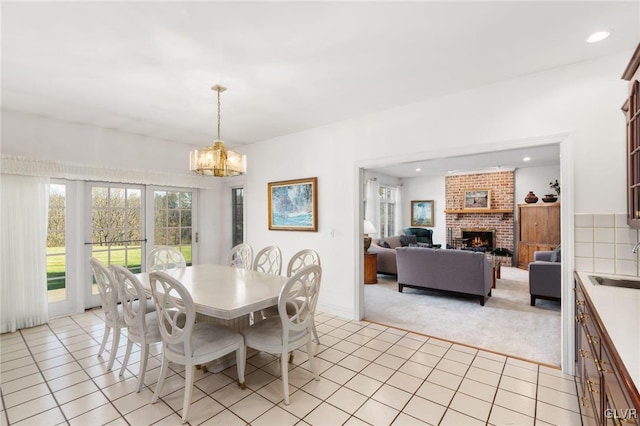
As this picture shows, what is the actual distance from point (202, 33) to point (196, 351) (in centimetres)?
217

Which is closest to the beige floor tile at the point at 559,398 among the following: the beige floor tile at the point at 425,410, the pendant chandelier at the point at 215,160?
the beige floor tile at the point at 425,410

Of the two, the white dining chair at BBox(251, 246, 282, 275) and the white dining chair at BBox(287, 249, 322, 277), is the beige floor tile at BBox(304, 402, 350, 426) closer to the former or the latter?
the white dining chair at BBox(287, 249, 322, 277)

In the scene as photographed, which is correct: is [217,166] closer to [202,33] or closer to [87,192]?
[202,33]

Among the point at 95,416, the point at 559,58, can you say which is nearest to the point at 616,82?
the point at 559,58

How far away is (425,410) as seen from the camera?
2.05m

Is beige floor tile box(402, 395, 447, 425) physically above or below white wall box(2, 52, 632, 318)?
below

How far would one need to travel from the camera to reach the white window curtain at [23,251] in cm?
340

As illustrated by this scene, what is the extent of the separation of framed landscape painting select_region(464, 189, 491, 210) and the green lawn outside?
7.81 m

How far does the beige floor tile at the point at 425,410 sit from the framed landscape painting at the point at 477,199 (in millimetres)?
7057

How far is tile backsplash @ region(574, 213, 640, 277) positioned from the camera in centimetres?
228

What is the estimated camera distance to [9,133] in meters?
3.47

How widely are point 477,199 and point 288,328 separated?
757 centimetres

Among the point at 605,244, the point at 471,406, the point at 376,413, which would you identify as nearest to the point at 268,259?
the point at 376,413

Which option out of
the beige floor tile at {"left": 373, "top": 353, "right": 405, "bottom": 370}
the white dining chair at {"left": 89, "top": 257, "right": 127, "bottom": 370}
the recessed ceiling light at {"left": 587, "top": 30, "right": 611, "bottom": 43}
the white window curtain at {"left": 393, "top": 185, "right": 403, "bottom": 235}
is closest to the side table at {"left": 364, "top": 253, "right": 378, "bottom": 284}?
the beige floor tile at {"left": 373, "top": 353, "right": 405, "bottom": 370}
